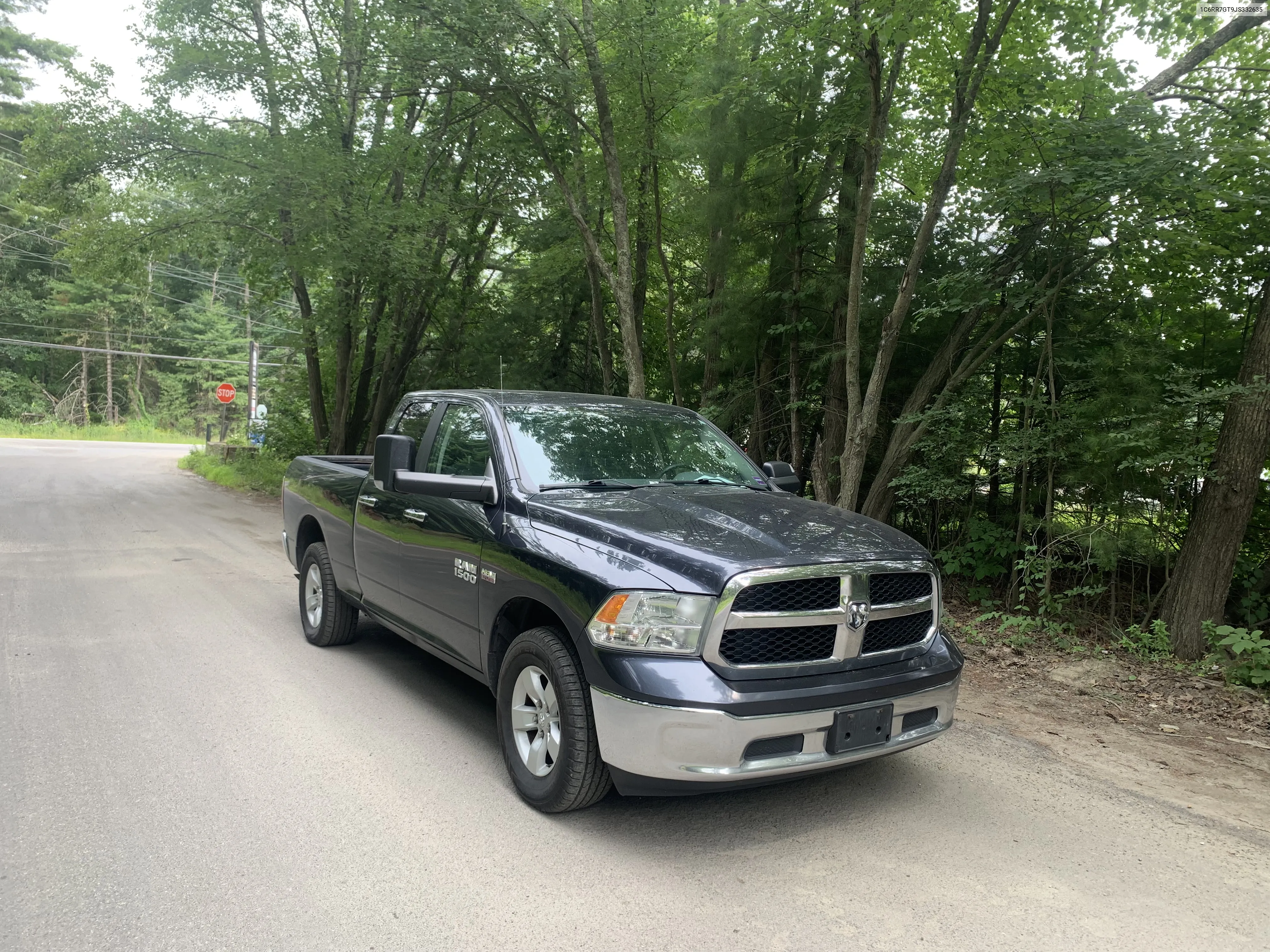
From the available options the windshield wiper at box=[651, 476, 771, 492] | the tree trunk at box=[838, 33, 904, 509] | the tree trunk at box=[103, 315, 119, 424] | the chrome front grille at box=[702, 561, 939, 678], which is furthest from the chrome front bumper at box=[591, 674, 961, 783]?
the tree trunk at box=[103, 315, 119, 424]

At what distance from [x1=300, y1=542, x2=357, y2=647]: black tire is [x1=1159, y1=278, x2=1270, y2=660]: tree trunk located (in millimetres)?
6173

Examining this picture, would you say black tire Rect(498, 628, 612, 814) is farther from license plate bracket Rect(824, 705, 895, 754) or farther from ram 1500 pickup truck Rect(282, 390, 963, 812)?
license plate bracket Rect(824, 705, 895, 754)

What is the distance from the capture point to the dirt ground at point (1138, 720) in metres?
4.24

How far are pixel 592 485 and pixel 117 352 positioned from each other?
46.8m

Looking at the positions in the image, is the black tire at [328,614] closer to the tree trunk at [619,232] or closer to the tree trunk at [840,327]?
the tree trunk at [619,232]

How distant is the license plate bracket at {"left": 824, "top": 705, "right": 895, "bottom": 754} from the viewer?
10.7 ft

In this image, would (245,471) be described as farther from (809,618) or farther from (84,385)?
(84,385)

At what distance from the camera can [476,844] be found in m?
3.34

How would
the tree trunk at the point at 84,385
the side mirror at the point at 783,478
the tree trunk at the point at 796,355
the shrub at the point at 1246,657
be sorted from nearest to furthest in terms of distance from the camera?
the side mirror at the point at 783,478, the shrub at the point at 1246,657, the tree trunk at the point at 796,355, the tree trunk at the point at 84,385

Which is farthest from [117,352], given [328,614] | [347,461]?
[328,614]

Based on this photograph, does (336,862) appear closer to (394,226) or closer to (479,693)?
(479,693)

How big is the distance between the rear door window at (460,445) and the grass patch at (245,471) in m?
14.1

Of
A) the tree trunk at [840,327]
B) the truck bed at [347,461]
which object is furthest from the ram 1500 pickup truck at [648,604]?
the tree trunk at [840,327]

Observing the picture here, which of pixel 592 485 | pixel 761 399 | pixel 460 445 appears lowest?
pixel 592 485
